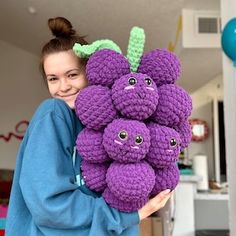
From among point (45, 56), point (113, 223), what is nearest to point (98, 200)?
point (113, 223)

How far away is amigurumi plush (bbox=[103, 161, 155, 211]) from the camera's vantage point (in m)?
0.60

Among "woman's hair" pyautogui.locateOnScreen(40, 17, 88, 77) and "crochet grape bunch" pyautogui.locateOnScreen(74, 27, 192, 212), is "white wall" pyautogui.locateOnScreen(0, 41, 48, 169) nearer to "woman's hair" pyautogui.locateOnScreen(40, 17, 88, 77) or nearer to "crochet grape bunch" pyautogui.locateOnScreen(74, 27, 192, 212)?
"woman's hair" pyautogui.locateOnScreen(40, 17, 88, 77)

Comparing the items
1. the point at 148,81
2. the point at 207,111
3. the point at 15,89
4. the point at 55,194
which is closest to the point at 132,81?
the point at 148,81

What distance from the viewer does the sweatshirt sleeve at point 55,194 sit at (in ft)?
2.08

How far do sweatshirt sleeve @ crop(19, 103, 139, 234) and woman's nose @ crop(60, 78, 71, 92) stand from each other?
0.31ft

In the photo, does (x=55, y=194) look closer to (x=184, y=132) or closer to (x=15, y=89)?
(x=184, y=132)

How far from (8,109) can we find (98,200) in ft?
13.5

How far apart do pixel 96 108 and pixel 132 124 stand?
68 millimetres

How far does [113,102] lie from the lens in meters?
0.63

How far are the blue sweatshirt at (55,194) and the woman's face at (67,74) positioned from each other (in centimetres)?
5

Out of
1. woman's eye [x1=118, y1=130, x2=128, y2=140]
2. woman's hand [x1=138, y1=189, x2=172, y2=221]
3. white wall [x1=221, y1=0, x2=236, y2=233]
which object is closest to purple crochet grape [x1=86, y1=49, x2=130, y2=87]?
woman's eye [x1=118, y1=130, x2=128, y2=140]

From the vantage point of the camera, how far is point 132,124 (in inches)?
23.8

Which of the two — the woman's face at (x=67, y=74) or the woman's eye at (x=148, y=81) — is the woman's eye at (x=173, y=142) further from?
the woman's face at (x=67, y=74)

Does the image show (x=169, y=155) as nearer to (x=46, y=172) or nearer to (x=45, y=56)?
(x=46, y=172)
